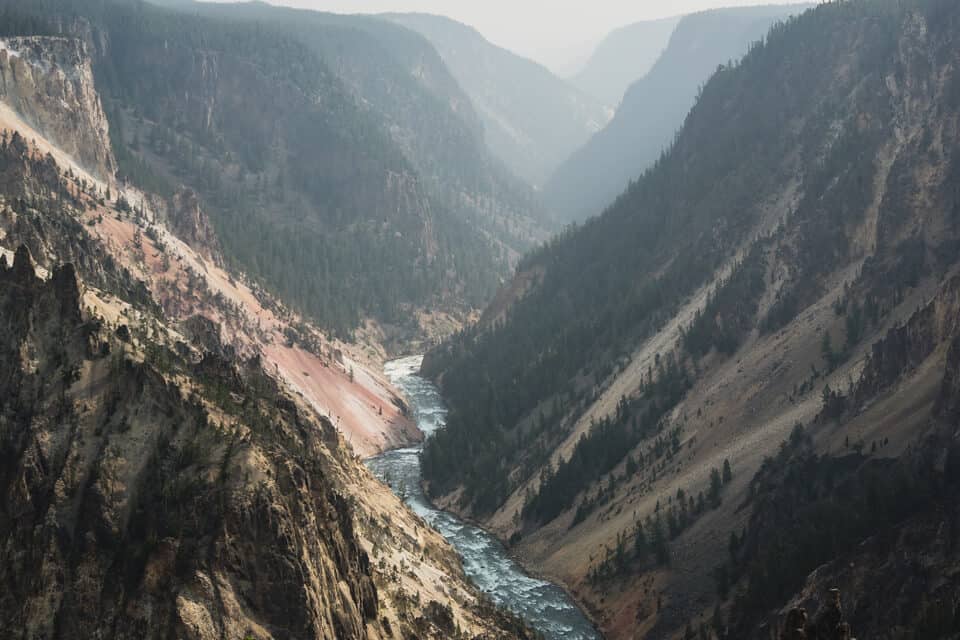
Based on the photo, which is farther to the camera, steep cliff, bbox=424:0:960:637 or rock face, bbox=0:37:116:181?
rock face, bbox=0:37:116:181

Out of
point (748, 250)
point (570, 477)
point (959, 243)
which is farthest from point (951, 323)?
point (748, 250)

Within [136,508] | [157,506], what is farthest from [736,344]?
[136,508]

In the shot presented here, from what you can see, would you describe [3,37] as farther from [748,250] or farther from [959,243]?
[959,243]

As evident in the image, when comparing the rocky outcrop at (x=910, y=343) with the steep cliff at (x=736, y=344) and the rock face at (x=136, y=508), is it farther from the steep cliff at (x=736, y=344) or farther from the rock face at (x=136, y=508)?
the rock face at (x=136, y=508)

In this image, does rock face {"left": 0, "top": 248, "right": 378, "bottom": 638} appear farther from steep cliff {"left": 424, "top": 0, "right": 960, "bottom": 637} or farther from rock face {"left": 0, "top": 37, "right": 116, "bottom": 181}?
rock face {"left": 0, "top": 37, "right": 116, "bottom": 181}

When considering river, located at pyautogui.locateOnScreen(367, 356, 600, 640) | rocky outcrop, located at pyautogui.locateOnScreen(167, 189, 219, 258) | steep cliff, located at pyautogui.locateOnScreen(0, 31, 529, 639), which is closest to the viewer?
steep cliff, located at pyautogui.locateOnScreen(0, 31, 529, 639)

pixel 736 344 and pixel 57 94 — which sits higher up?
Answer: pixel 57 94

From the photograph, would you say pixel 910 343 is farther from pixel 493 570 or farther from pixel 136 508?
pixel 136 508

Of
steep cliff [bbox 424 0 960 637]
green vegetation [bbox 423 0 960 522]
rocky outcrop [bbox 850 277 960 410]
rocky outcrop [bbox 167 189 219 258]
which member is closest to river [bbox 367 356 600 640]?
steep cliff [bbox 424 0 960 637]
